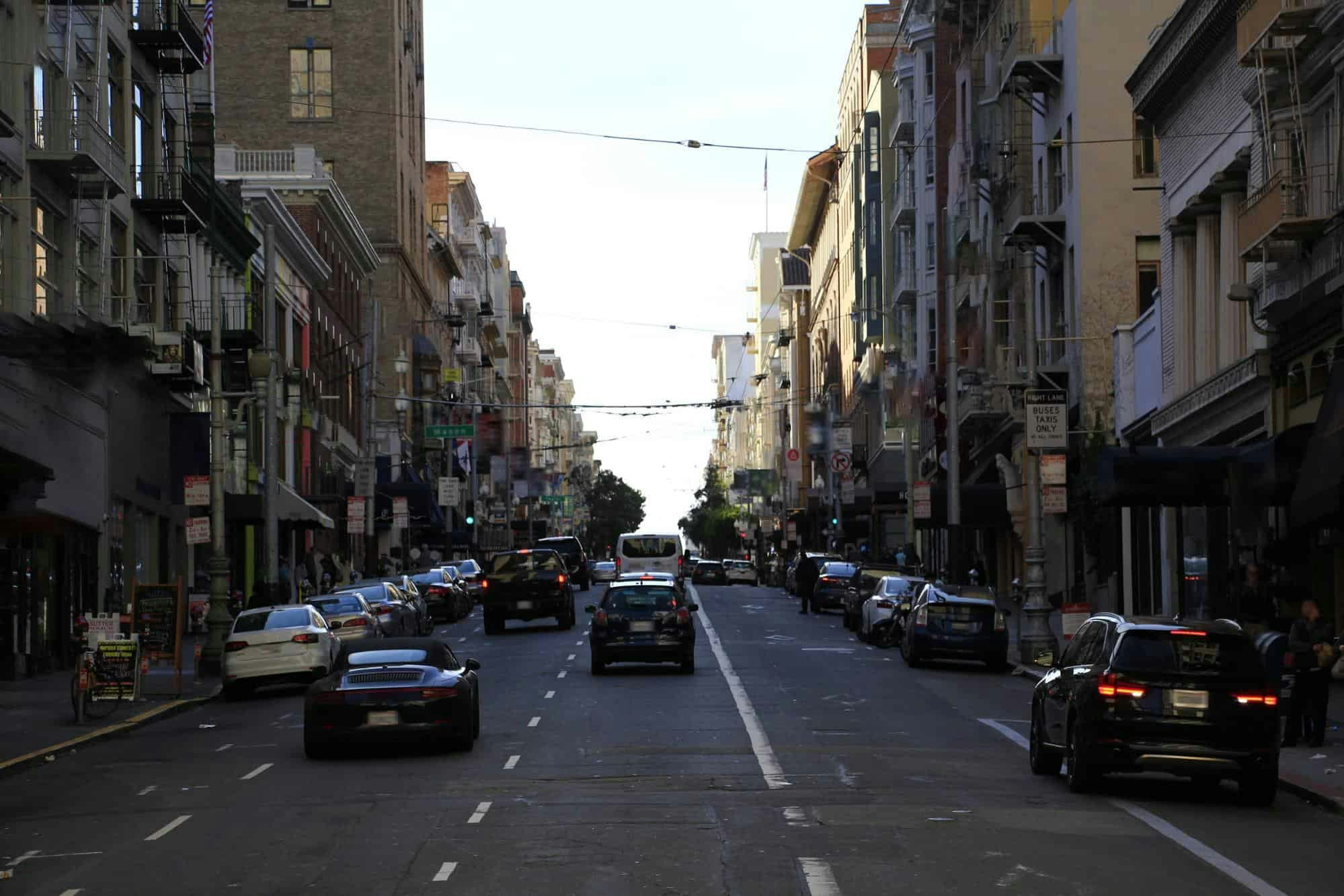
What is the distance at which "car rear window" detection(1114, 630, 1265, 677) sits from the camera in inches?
667

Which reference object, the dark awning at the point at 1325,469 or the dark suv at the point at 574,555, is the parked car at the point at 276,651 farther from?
the dark suv at the point at 574,555

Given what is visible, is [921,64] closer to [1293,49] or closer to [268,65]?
[268,65]

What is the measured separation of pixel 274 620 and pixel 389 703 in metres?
11.1

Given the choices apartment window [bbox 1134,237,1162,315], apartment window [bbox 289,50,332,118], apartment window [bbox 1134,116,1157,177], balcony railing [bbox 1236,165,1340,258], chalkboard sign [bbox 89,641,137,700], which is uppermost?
apartment window [bbox 289,50,332,118]

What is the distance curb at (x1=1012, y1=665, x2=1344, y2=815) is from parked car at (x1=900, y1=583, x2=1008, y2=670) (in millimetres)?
16745

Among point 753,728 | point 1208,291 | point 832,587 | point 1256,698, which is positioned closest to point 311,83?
point 832,587

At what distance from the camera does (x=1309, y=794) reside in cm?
1759

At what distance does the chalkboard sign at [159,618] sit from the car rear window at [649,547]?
39.9m

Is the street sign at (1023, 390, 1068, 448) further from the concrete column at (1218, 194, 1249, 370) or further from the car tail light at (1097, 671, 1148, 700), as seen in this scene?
the car tail light at (1097, 671, 1148, 700)

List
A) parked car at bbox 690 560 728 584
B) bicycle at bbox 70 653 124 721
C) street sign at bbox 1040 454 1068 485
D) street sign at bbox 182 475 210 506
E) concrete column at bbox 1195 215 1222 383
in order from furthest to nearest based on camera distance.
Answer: parked car at bbox 690 560 728 584 → concrete column at bbox 1195 215 1222 383 → street sign at bbox 182 475 210 506 → street sign at bbox 1040 454 1068 485 → bicycle at bbox 70 653 124 721

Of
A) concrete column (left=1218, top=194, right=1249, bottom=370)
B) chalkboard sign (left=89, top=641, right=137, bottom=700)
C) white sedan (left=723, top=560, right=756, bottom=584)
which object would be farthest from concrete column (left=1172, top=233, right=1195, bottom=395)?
white sedan (left=723, top=560, right=756, bottom=584)

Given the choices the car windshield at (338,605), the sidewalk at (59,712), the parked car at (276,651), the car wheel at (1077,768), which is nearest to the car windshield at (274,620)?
the parked car at (276,651)

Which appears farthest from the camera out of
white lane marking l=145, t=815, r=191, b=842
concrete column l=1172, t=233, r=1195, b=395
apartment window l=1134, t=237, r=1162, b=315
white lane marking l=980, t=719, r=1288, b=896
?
apartment window l=1134, t=237, r=1162, b=315

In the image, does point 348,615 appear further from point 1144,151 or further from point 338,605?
point 1144,151
